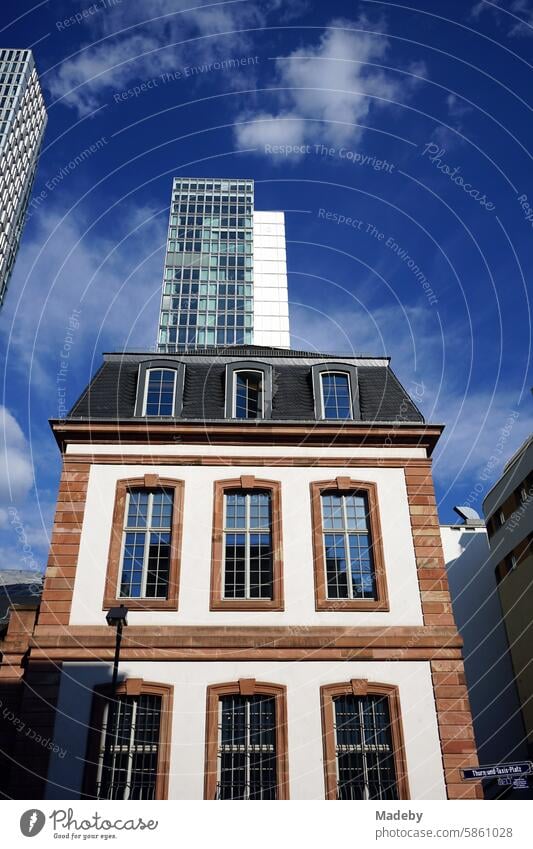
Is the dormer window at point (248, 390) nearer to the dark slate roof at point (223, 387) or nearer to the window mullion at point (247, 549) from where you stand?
the dark slate roof at point (223, 387)

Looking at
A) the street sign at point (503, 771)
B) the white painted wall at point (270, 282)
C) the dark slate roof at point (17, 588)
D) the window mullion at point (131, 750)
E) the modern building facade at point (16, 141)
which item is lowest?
the street sign at point (503, 771)

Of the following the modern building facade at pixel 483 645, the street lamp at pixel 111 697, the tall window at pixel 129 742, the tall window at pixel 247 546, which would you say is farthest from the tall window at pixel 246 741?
the modern building facade at pixel 483 645

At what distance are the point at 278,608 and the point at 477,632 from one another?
64.7ft

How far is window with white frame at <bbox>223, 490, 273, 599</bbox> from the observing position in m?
17.0

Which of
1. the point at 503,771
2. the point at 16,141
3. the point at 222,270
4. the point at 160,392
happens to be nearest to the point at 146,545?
the point at 160,392

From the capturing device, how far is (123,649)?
52.0ft

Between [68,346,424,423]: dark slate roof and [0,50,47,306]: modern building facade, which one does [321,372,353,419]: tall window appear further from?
[0,50,47,306]: modern building facade

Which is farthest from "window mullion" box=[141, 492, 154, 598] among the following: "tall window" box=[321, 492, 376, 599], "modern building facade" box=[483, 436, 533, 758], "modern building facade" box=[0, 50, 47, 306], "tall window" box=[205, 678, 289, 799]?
"modern building facade" box=[0, 50, 47, 306]

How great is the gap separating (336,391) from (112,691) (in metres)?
10.9

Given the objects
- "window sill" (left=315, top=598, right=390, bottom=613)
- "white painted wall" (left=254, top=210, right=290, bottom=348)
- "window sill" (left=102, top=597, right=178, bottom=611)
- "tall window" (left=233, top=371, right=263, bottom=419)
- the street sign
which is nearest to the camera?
the street sign

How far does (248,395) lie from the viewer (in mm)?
20375

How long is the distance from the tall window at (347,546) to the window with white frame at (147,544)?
4356mm

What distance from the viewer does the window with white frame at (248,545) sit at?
17031mm

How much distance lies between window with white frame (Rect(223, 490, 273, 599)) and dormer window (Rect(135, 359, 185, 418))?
3480 millimetres
